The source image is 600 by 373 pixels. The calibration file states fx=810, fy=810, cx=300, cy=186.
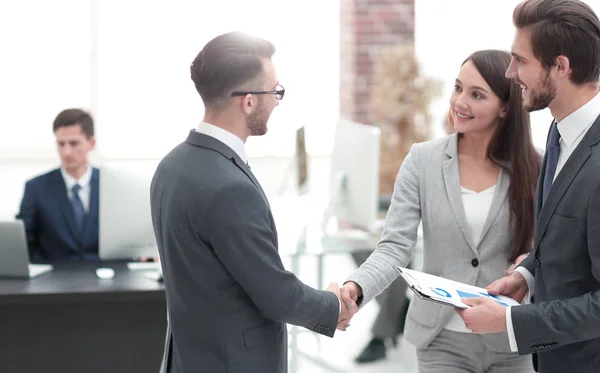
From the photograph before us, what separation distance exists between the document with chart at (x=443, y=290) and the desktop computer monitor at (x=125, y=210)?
1673mm

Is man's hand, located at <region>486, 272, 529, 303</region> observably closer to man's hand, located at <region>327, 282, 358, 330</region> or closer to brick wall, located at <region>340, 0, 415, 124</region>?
man's hand, located at <region>327, 282, 358, 330</region>

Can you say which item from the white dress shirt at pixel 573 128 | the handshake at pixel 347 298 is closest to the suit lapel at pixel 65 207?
the handshake at pixel 347 298

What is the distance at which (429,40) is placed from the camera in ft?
23.1

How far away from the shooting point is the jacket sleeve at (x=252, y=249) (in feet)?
6.43

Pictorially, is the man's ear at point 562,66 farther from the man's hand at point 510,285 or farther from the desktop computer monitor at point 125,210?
the desktop computer monitor at point 125,210

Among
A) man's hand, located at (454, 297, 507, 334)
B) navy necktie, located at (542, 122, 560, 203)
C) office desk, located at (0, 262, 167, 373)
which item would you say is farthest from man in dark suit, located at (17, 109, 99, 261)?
navy necktie, located at (542, 122, 560, 203)

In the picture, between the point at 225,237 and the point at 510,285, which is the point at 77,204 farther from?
the point at 510,285

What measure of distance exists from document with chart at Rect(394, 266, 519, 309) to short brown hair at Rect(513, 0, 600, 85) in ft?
2.04

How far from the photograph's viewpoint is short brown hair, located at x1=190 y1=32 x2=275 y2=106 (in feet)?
6.84

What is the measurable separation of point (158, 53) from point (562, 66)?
208 inches

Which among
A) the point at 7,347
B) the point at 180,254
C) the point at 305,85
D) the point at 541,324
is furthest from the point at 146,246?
the point at 305,85

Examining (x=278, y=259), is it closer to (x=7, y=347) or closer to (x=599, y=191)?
(x=599, y=191)

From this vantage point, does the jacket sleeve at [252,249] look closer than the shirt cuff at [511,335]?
Yes

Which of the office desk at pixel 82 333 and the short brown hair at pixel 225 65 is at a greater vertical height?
the short brown hair at pixel 225 65
